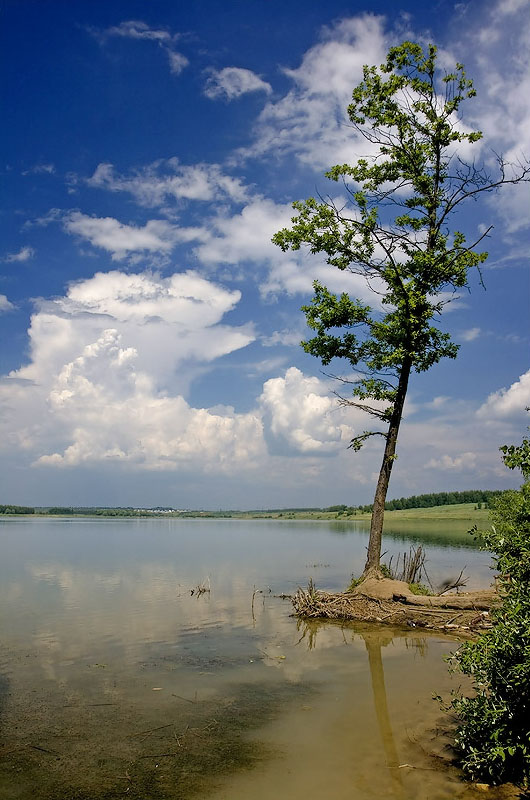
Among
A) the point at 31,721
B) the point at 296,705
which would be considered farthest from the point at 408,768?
the point at 31,721

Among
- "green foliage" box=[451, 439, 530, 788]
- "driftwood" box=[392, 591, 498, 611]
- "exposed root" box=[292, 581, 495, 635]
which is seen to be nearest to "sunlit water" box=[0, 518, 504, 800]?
"green foliage" box=[451, 439, 530, 788]

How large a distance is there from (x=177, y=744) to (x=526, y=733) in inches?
172

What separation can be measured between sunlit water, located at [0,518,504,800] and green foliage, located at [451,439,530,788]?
0.49 meters

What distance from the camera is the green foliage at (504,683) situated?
19.4 ft

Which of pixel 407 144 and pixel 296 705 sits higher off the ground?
pixel 407 144

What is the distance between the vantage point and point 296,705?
30.0ft

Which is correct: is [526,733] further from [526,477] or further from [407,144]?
[407,144]

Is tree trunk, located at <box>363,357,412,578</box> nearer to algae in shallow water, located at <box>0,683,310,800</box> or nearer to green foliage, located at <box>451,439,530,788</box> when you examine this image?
algae in shallow water, located at <box>0,683,310,800</box>

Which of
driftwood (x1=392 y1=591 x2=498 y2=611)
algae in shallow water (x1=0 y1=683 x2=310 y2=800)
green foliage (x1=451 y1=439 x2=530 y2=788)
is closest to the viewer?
green foliage (x1=451 y1=439 x2=530 y2=788)

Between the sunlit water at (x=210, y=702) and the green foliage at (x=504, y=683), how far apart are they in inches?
19.2

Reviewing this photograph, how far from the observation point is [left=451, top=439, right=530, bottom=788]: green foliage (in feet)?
19.4

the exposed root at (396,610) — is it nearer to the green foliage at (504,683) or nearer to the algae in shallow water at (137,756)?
the algae in shallow water at (137,756)

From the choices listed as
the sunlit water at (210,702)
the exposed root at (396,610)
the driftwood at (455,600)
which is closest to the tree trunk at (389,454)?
the exposed root at (396,610)

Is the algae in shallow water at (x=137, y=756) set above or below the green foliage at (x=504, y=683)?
below
